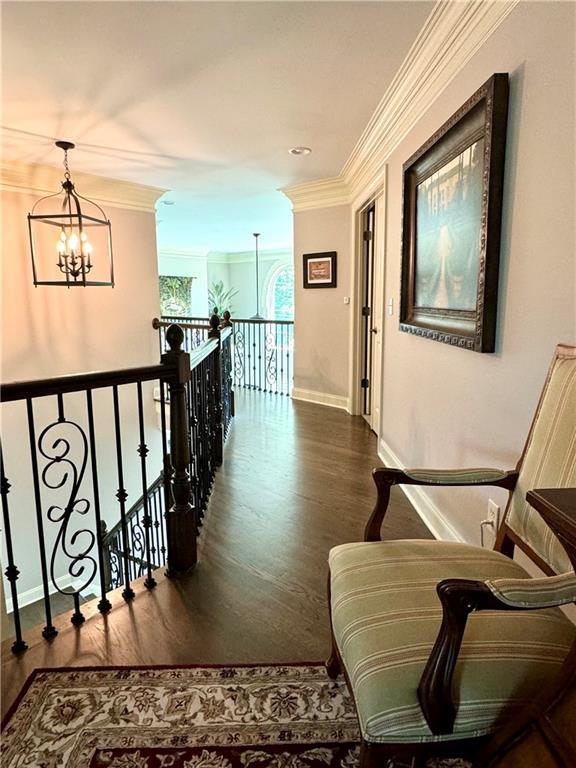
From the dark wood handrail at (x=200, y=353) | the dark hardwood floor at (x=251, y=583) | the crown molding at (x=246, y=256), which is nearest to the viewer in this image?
the dark hardwood floor at (x=251, y=583)

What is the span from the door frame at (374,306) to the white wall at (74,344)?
→ 2.57 meters

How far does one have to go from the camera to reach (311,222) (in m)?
5.34

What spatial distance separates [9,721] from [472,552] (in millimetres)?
1484

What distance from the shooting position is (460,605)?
88cm

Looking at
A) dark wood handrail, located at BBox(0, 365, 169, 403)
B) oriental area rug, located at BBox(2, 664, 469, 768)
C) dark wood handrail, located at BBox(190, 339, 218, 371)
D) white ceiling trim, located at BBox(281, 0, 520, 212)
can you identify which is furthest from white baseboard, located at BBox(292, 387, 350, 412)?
oriental area rug, located at BBox(2, 664, 469, 768)

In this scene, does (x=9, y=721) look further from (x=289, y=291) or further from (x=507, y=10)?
(x=289, y=291)

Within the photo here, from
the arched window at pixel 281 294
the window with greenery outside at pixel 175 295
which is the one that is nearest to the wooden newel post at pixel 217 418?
the arched window at pixel 281 294

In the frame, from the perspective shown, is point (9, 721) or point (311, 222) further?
point (311, 222)

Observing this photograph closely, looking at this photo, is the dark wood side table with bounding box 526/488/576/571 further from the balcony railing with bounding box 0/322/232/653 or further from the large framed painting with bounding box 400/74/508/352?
the balcony railing with bounding box 0/322/232/653

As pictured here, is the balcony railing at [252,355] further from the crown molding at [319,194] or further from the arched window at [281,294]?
the arched window at [281,294]

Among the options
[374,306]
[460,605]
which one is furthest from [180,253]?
[460,605]

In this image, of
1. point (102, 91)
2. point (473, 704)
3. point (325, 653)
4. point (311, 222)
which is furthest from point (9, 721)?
point (311, 222)

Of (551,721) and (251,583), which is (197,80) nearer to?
(251,583)

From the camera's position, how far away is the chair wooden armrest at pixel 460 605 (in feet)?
2.87
